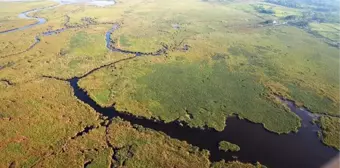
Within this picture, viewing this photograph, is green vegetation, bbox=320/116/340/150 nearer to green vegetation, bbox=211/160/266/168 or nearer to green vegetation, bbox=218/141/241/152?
green vegetation, bbox=211/160/266/168

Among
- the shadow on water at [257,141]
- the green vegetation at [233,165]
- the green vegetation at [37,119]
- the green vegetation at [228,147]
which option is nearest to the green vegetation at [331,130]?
the shadow on water at [257,141]

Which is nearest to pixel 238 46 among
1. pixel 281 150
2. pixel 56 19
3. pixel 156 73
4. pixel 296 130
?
pixel 156 73

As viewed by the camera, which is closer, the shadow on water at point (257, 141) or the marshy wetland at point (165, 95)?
the shadow on water at point (257, 141)

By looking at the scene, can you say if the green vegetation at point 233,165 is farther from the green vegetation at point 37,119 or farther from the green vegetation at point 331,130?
the green vegetation at point 37,119

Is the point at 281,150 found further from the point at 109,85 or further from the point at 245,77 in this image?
the point at 109,85

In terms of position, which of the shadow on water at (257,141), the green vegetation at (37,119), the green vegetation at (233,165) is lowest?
the green vegetation at (233,165)

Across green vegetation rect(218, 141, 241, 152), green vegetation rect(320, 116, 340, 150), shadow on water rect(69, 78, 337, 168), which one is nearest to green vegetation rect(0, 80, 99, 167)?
shadow on water rect(69, 78, 337, 168)
